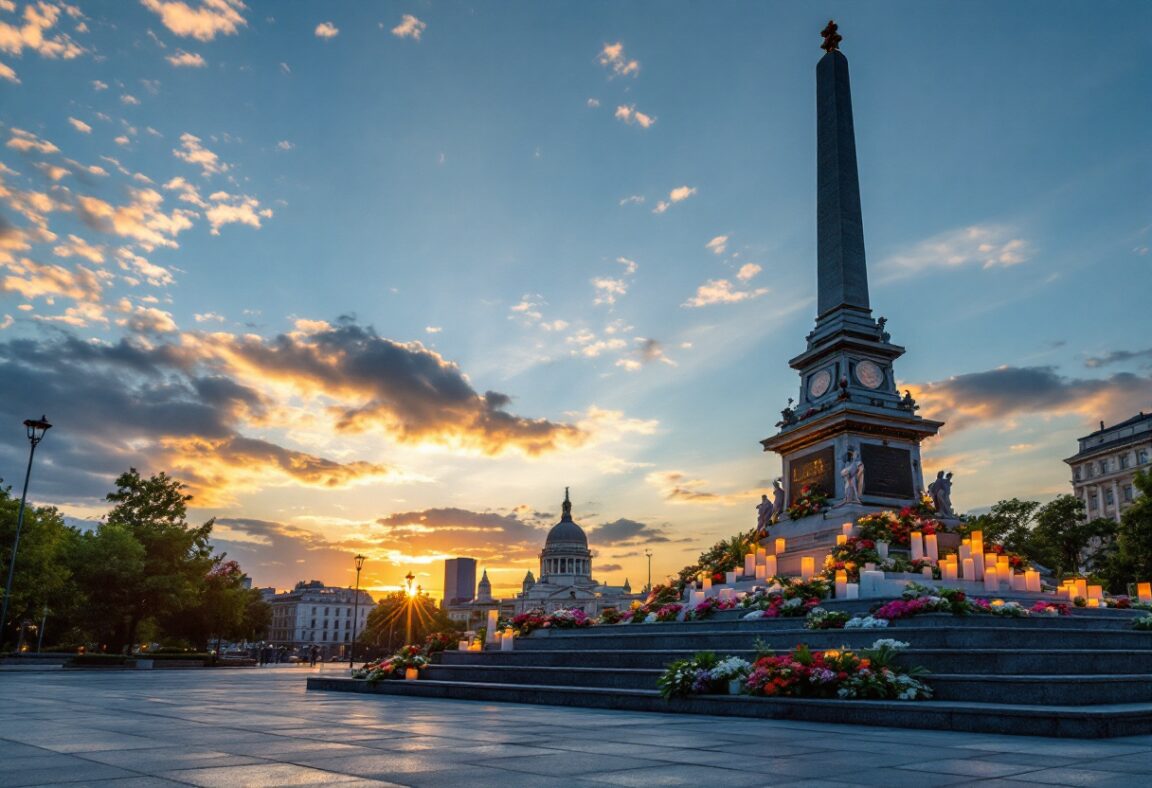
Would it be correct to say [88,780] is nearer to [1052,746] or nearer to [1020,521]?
[1052,746]

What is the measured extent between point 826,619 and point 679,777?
11098 mm

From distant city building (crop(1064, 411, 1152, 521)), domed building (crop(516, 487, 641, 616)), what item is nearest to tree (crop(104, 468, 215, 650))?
distant city building (crop(1064, 411, 1152, 521))

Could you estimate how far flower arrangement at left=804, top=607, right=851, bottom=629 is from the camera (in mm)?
16828

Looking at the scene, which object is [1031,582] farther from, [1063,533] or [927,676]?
[1063,533]

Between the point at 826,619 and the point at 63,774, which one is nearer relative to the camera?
the point at 63,774

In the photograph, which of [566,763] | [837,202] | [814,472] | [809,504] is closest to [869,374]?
[814,472]

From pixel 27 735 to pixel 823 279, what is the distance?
3026 cm

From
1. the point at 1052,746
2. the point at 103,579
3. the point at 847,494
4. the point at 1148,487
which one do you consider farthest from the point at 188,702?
the point at 1148,487

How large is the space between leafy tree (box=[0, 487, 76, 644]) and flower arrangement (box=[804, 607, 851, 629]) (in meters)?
44.5

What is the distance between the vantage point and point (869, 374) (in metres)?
30.3

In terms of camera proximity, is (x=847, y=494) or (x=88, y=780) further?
(x=847, y=494)

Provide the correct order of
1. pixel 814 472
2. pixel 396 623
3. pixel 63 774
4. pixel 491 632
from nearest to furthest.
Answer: pixel 63 774, pixel 491 632, pixel 814 472, pixel 396 623

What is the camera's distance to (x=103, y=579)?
52844 mm

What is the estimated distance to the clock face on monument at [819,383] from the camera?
3063cm
